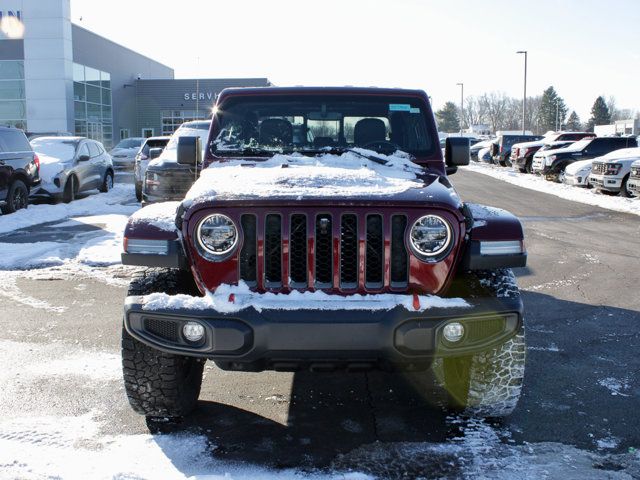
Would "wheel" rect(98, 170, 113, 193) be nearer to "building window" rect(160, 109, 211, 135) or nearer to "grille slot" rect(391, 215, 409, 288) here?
"grille slot" rect(391, 215, 409, 288)

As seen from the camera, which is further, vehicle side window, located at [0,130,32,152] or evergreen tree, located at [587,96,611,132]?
evergreen tree, located at [587,96,611,132]

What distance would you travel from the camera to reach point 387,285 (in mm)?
3379

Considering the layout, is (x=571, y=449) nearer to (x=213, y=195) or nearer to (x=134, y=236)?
(x=213, y=195)

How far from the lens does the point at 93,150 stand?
17547mm

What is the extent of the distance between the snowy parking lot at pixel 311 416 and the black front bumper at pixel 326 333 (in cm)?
53

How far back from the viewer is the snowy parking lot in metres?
3.36

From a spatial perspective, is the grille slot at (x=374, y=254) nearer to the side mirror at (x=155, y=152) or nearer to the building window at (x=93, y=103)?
the side mirror at (x=155, y=152)

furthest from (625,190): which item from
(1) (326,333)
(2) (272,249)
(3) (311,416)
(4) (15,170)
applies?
(1) (326,333)

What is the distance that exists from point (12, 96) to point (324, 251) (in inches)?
1570

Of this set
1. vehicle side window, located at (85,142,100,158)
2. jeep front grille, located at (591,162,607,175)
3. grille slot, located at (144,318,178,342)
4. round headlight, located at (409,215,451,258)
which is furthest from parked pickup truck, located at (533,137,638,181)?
grille slot, located at (144,318,178,342)

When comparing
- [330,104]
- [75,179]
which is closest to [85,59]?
[75,179]

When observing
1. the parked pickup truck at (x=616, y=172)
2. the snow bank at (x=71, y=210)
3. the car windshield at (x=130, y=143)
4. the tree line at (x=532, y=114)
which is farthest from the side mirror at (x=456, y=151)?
the tree line at (x=532, y=114)

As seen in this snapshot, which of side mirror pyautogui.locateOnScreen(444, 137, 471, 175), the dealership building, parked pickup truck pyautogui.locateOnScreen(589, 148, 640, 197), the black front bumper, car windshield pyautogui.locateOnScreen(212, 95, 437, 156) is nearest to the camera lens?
the black front bumper

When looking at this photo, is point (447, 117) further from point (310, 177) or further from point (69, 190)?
point (310, 177)
